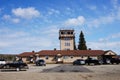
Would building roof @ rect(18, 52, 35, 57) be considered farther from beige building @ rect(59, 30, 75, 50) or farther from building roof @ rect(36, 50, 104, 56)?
beige building @ rect(59, 30, 75, 50)

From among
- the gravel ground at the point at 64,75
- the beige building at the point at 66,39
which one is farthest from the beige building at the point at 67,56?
the gravel ground at the point at 64,75

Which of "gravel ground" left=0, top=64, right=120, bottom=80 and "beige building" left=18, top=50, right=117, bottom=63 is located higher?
"beige building" left=18, top=50, right=117, bottom=63

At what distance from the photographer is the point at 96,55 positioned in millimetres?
82562

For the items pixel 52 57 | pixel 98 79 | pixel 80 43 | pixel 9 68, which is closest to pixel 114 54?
pixel 52 57

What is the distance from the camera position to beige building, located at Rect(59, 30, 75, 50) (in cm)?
9688

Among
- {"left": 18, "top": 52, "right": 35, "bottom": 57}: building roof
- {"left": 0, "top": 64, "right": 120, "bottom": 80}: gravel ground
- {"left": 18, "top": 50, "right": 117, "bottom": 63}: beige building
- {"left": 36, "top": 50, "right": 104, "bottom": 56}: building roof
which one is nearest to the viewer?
{"left": 0, "top": 64, "right": 120, "bottom": 80}: gravel ground

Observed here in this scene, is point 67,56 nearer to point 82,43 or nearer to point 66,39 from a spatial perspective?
point 66,39

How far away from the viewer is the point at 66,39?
3858 inches

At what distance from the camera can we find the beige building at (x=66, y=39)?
9688 cm

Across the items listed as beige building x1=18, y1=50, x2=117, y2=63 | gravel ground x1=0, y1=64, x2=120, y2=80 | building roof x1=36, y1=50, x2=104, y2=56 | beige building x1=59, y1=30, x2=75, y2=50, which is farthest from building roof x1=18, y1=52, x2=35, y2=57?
gravel ground x1=0, y1=64, x2=120, y2=80

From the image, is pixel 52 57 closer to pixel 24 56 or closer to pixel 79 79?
pixel 24 56

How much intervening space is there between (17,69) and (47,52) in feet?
147

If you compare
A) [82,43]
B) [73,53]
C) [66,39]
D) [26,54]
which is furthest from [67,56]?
[82,43]

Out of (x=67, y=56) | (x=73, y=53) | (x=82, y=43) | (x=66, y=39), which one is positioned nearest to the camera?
(x=67, y=56)
